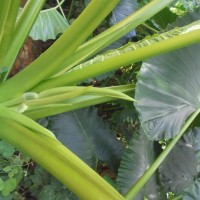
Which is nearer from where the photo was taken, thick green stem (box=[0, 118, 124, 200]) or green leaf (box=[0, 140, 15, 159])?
thick green stem (box=[0, 118, 124, 200])

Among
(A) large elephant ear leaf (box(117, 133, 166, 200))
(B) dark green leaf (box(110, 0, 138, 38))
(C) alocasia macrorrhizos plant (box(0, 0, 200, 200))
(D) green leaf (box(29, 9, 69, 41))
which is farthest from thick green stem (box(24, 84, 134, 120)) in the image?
(B) dark green leaf (box(110, 0, 138, 38))

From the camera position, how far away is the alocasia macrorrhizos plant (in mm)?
570

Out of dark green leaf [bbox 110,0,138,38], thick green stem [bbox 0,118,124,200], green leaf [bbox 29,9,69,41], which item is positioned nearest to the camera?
thick green stem [bbox 0,118,124,200]

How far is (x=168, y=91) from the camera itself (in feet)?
2.71

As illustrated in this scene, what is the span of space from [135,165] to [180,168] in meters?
0.13

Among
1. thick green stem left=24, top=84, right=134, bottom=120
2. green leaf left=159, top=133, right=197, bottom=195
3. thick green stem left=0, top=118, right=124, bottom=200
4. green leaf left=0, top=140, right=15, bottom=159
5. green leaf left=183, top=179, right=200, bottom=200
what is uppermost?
thick green stem left=24, top=84, right=134, bottom=120

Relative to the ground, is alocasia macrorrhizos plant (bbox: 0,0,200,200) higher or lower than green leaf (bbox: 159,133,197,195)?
higher

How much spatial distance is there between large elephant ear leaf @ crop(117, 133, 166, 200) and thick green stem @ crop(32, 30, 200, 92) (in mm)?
282

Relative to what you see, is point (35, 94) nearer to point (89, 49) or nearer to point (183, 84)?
point (89, 49)

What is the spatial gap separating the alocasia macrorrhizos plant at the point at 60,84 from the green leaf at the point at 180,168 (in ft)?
0.45

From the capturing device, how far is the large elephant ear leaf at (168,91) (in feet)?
2.60

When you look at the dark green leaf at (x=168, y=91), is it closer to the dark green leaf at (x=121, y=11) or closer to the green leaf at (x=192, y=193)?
the green leaf at (x=192, y=193)

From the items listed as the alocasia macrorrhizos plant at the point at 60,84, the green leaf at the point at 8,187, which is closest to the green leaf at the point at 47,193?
the green leaf at the point at 8,187

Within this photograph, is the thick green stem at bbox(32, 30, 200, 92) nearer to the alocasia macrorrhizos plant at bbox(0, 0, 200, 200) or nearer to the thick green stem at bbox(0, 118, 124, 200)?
the alocasia macrorrhizos plant at bbox(0, 0, 200, 200)
